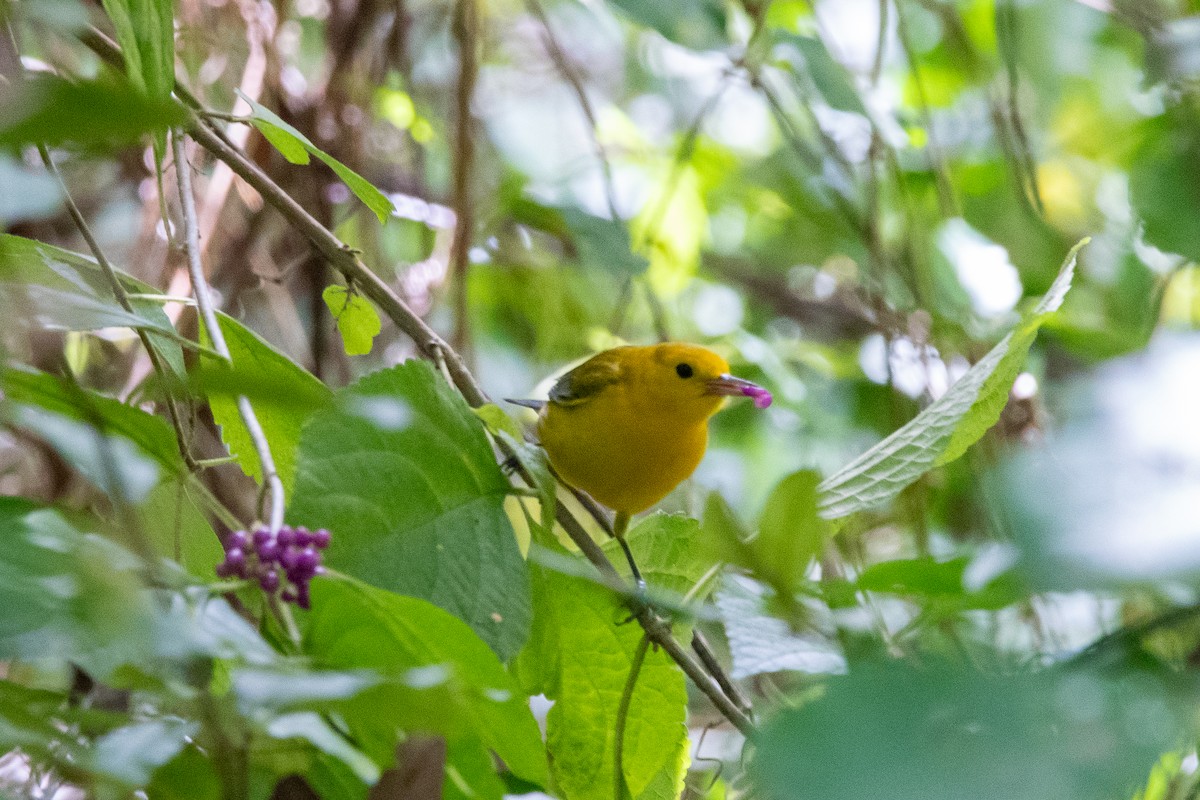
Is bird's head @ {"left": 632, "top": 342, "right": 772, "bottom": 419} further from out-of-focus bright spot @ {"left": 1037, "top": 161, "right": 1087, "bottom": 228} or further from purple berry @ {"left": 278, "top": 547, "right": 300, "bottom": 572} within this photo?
purple berry @ {"left": 278, "top": 547, "right": 300, "bottom": 572}

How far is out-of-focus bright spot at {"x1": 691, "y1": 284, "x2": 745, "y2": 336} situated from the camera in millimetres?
4340

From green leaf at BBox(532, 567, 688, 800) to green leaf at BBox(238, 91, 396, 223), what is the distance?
0.56m

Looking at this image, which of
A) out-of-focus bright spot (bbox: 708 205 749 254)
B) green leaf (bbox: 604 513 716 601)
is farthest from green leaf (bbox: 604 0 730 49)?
out-of-focus bright spot (bbox: 708 205 749 254)

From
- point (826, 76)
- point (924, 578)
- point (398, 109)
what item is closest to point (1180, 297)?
point (826, 76)

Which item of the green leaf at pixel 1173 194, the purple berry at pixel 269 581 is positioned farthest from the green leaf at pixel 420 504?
the green leaf at pixel 1173 194

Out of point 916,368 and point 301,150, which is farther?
point 916,368

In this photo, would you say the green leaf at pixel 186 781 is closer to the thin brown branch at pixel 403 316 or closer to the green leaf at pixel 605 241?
the thin brown branch at pixel 403 316

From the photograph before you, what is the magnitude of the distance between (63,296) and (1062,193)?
12.4 ft

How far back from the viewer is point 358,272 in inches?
64.1

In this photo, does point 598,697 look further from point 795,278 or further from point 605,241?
point 795,278

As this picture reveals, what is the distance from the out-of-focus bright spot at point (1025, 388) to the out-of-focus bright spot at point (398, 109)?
82.9 inches

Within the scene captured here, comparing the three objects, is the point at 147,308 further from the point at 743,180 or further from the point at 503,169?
the point at 743,180

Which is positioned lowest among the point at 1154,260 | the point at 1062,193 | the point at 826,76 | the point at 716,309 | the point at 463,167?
the point at 1154,260

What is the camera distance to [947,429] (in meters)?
1.25
